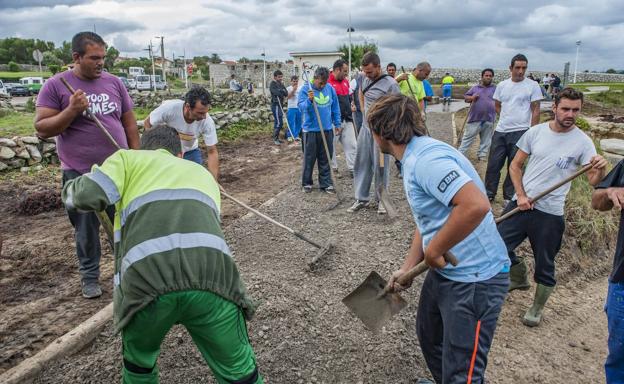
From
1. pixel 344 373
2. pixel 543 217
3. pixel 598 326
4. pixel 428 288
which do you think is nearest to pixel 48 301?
pixel 344 373

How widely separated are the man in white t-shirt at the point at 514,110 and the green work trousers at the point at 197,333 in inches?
180

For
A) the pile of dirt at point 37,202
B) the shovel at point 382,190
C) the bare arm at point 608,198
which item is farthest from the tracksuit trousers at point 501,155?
the pile of dirt at point 37,202

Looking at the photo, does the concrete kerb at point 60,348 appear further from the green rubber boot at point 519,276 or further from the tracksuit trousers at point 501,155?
the tracksuit trousers at point 501,155

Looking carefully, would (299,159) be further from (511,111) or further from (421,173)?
(421,173)

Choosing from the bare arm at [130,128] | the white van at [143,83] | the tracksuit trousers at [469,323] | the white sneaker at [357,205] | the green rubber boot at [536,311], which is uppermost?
the white van at [143,83]

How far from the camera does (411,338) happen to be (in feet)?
10.6

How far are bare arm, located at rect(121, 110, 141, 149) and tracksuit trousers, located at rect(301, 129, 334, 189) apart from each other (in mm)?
3003

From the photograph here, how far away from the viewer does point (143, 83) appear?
3519 cm

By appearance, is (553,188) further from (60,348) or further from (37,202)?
(37,202)

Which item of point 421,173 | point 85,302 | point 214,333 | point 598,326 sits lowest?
point 598,326

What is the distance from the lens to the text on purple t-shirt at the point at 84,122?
11.0 feet

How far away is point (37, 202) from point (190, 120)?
3603 millimetres

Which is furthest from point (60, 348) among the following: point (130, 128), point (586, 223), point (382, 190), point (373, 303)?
point (586, 223)

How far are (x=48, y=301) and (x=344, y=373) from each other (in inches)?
105
